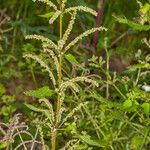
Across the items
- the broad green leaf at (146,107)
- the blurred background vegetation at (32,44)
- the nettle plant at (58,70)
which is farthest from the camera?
the blurred background vegetation at (32,44)

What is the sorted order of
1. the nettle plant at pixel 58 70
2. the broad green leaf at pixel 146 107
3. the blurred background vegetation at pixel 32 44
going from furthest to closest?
the blurred background vegetation at pixel 32 44
the broad green leaf at pixel 146 107
the nettle plant at pixel 58 70

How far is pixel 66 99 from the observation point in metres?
2.45

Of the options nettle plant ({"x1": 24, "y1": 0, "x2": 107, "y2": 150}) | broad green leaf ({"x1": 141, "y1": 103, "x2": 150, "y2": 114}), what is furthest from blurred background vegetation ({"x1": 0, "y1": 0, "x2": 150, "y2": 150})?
nettle plant ({"x1": 24, "y1": 0, "x2": 107, "y2": 150})

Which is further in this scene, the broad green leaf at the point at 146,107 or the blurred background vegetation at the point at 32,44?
the blurred background vegetation at the point at 32,44

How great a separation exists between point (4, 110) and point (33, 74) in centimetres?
36

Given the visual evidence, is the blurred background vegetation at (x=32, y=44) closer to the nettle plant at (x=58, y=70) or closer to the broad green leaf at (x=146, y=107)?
the broad green leaf at (x=146, y=107)

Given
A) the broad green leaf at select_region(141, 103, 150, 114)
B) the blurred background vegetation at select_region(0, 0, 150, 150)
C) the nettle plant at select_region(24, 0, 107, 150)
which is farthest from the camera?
the blurred background vegetation at select_region(0, 0, 150, 150)

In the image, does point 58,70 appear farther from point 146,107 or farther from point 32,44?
point 32,44

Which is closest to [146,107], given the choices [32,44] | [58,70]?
[58,70]

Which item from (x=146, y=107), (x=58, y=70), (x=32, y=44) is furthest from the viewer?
(x=32, y=44)

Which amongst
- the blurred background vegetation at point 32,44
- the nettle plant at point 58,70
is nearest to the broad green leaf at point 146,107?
the nettle plant at point 58,70

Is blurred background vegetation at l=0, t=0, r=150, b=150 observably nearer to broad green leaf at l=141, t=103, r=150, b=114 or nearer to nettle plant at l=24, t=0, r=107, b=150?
broad green leaf at l=141, t=103, r=150, b=114

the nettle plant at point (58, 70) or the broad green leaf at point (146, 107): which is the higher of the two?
the nettle plant at point (58, 70)

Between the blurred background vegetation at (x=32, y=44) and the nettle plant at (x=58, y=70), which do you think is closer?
the nettle plant at (x=58, y=70)
